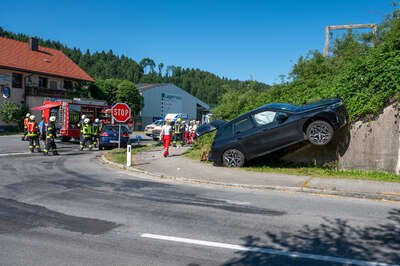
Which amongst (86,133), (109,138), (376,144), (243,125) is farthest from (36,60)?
(376,144)

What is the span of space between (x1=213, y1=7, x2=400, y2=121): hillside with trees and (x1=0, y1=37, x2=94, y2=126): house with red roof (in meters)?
28.1

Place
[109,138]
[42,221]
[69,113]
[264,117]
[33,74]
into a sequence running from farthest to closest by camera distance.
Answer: [33,74] → [69,113] → [109,138] → [264,117] → [42,221]

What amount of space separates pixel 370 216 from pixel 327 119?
14.2ft

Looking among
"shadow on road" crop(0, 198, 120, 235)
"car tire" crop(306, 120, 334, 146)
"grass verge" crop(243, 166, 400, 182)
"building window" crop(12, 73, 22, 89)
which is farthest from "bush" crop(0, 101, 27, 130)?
"car tire" crop(306, 120, 334, 146)

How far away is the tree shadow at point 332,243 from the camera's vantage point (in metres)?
4.35

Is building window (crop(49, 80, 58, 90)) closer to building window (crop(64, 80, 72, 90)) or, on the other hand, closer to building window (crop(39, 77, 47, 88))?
building window (crop(39, 77, 47, 88))

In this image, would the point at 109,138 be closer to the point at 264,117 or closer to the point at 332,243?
the point at 264,117

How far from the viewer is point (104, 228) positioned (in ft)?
18.0

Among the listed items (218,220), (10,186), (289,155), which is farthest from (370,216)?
(10,186)

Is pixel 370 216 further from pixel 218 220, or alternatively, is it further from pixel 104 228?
pixel 104 228

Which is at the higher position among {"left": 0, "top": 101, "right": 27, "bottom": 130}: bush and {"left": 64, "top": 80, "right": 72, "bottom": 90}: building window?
{"left": 64, "top": 80, "right": 72, "bottom": 90}: building window

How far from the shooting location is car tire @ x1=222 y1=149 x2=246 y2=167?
11.6 meters

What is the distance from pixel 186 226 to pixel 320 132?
613 cm

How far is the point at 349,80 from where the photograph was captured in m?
11.4
